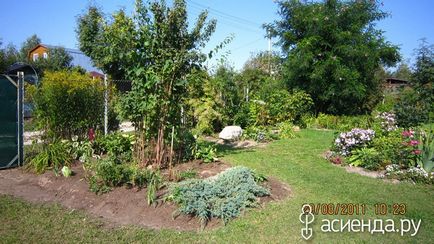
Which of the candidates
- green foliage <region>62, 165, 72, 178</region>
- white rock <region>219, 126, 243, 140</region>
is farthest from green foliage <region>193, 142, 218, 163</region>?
white rock <region>219, 126, 243, 140</region>

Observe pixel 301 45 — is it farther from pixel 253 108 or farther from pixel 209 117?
pixel 209 117

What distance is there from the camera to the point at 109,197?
17.8 ft

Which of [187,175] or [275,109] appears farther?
[275,109]

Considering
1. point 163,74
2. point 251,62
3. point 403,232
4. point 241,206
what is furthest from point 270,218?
point 251,62

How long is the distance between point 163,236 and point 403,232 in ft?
9.75

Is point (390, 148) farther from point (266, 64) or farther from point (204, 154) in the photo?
point (266, 64)

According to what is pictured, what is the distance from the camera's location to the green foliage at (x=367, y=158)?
25.1 ft

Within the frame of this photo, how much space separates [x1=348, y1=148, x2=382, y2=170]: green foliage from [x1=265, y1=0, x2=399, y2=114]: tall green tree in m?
8.79

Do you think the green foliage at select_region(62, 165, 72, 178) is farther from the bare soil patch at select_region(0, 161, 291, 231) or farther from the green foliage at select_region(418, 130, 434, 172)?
the green foliage at select_region(418, 130, 434, 172)

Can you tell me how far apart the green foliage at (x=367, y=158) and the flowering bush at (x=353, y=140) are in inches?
7.6

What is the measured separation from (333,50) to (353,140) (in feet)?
31.6

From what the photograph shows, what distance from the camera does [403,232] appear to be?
450 cm

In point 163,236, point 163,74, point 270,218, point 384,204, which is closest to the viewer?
point 163,236

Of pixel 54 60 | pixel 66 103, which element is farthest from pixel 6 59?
pixel 66 103
